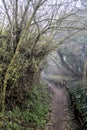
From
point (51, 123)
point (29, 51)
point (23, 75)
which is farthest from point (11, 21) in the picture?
point (51, 123)

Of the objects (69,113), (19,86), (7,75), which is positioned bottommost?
(69,113)

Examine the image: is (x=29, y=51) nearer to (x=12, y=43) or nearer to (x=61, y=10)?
(x=12, y=43)

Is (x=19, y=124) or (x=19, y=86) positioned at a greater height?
(x=19, y=86)

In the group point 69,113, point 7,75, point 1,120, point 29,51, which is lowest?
point 69,113

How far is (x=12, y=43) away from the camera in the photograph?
9.44 meters

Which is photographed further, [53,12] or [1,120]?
[53,12]

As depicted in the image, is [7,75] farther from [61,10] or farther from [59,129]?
[61,10]

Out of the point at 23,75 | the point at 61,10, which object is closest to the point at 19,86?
the point at 23,75

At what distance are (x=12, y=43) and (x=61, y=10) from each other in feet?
13.5

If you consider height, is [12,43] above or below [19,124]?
above

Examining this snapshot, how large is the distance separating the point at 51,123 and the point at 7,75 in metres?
3.65

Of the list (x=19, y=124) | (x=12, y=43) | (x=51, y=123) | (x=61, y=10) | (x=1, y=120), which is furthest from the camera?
(x=61, y=10)

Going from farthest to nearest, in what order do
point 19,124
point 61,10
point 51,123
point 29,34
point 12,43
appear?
point 61,10 → point 29,34 → point 51,123 → point 12,43 → point 19,124

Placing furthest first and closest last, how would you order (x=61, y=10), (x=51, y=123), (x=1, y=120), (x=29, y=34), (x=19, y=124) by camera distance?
(x=61, y=10), (x=29, y=34), (x=51, y=123), (x=19, y=124), (x=1, y=120)
